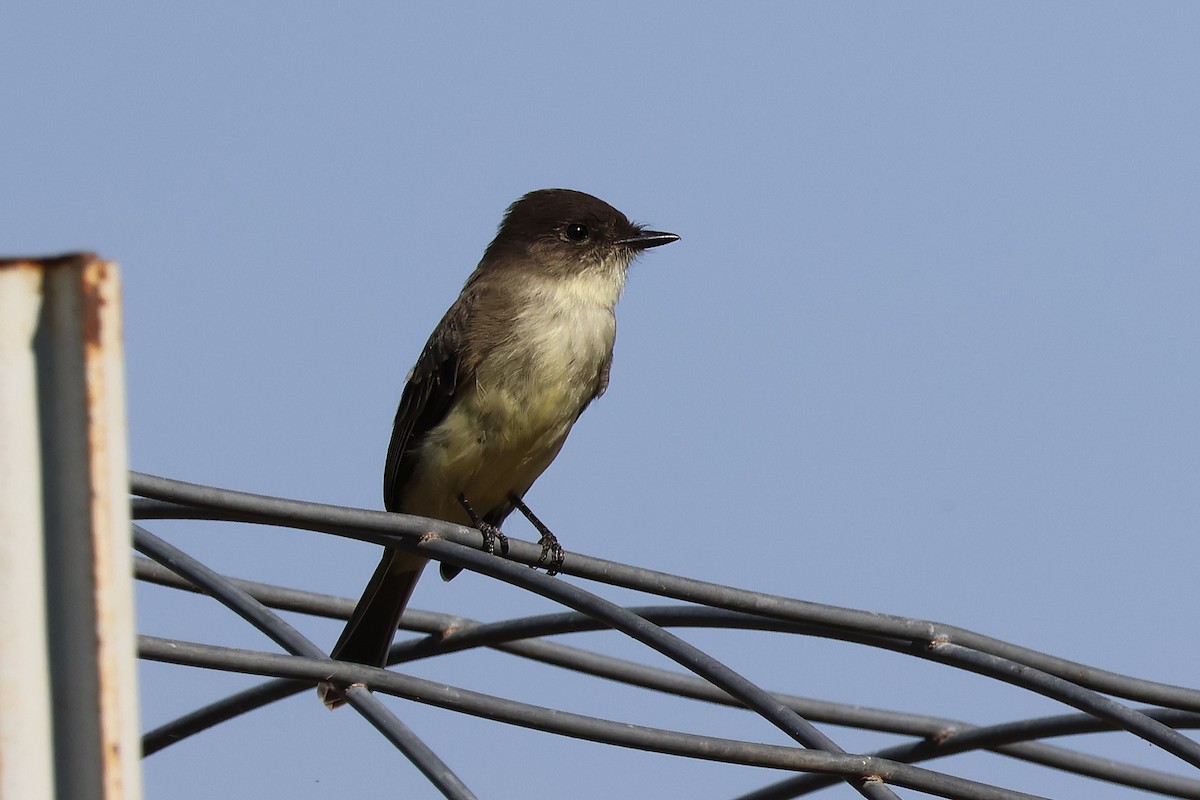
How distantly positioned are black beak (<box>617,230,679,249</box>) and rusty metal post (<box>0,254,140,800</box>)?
525 cm

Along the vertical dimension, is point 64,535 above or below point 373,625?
below

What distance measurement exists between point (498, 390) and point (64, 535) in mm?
4331

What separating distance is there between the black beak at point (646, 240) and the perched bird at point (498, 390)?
228 millimetres

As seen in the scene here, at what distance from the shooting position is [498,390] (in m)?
5.59

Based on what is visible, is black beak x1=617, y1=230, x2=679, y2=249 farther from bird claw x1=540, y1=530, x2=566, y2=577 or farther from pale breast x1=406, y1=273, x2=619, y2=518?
bird claw x1=540, y1=530, x2=566, y2=577

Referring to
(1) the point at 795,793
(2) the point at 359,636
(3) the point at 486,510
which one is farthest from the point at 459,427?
(1) the point at 795,793

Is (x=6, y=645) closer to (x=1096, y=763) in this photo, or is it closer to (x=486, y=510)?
(x=1096, y=763)

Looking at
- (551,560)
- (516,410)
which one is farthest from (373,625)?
(551,560)

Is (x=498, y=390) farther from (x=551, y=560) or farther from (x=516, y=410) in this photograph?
(x=551, y=560)

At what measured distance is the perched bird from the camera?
18.3ft

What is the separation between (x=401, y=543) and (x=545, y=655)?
1.64 meters

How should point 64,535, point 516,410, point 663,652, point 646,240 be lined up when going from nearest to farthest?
point 64,535
point 663,652
point 516,410
point 646,240

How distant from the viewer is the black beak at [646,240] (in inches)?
255

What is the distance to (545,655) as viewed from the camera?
Answer: 458cm
